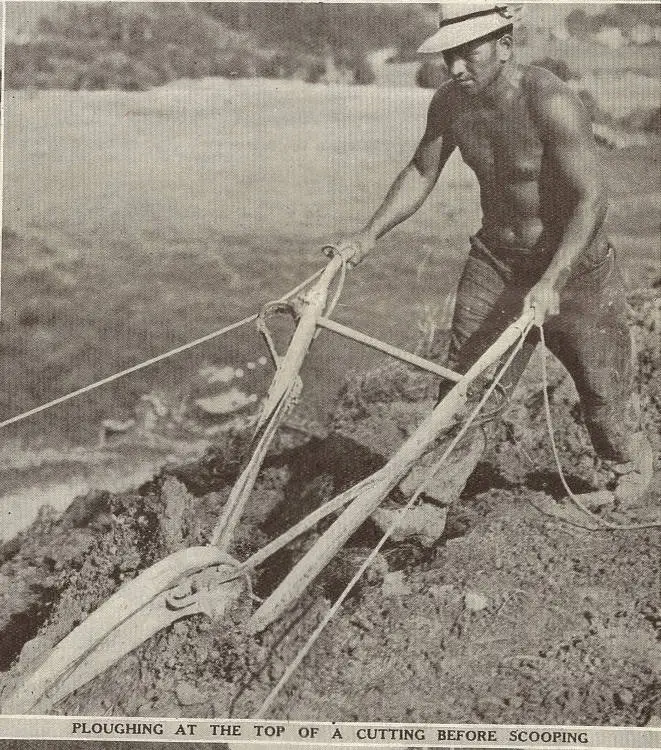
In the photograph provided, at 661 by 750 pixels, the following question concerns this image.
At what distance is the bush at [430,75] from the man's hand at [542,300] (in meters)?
0.80

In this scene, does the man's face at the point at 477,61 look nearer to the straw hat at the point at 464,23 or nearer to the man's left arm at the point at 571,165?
the straw hat at the point at 464,23

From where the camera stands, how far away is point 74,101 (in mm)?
3018

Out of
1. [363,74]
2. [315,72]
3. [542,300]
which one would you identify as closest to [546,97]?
[542,300]

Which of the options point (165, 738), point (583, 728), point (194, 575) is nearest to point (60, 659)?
point (194, 575)

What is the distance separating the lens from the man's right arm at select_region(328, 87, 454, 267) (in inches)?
107

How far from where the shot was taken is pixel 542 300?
7.86 ft

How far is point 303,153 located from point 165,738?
168 centimetres

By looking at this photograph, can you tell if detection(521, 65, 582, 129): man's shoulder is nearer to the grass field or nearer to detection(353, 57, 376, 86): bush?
the grass field

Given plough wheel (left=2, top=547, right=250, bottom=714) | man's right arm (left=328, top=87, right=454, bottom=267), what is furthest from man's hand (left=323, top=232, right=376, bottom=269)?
plough wheel (left=2, top=547, right=250, bottom=714)

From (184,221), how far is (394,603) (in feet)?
4.33

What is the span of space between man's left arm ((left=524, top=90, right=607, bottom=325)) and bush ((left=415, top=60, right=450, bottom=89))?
0.45 metres

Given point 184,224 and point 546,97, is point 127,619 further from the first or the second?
point 546,97

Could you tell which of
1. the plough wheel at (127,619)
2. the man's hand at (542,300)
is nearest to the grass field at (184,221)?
the man's hand at (542,300)

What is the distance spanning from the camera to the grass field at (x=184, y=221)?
2967 millimetres
